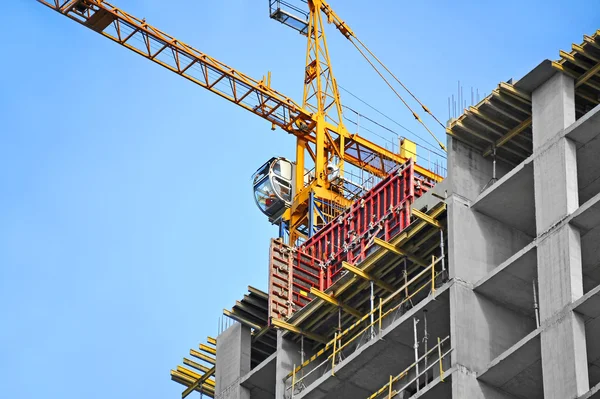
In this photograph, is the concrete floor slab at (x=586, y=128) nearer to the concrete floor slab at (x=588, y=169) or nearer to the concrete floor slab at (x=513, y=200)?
the concrete floor slab at (x=588, y=169)

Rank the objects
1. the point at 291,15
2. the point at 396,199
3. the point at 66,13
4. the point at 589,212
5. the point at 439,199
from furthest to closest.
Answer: the point at 291,15 → the point at 66,13 → the point at 396,199 → the point at 439,199 → the point at 589,212

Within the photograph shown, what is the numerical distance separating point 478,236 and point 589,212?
632cm

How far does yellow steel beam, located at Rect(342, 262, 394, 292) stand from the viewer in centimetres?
6040

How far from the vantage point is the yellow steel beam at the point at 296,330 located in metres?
63.6

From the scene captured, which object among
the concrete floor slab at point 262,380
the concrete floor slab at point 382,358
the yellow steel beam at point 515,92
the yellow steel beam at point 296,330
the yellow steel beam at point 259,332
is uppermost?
the yellow steel beam at point 515,92

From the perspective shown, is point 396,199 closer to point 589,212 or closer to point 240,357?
point 240,357

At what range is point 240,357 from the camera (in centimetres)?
6606

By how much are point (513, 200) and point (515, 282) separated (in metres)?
3.69

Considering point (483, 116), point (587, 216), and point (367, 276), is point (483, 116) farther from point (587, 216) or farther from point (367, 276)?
point (587, 216)

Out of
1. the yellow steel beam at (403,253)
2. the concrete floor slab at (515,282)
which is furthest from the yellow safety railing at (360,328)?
the concrete floor slab at (515,282)

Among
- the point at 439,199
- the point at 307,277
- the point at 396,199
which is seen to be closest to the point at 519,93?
the point at 439,199

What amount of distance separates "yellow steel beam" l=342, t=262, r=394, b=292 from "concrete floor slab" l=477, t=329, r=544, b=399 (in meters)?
9.10

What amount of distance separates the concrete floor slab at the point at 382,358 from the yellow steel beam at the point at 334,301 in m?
2.63

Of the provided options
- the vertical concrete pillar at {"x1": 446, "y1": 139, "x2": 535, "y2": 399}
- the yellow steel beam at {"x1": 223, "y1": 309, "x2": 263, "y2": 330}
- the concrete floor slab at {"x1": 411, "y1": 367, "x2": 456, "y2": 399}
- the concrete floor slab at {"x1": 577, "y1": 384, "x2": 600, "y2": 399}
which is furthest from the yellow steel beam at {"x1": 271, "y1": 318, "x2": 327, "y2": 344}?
the concrete floor slab at {"x1": 577, "y1": 384, "x2": 600, "y2": 399}
